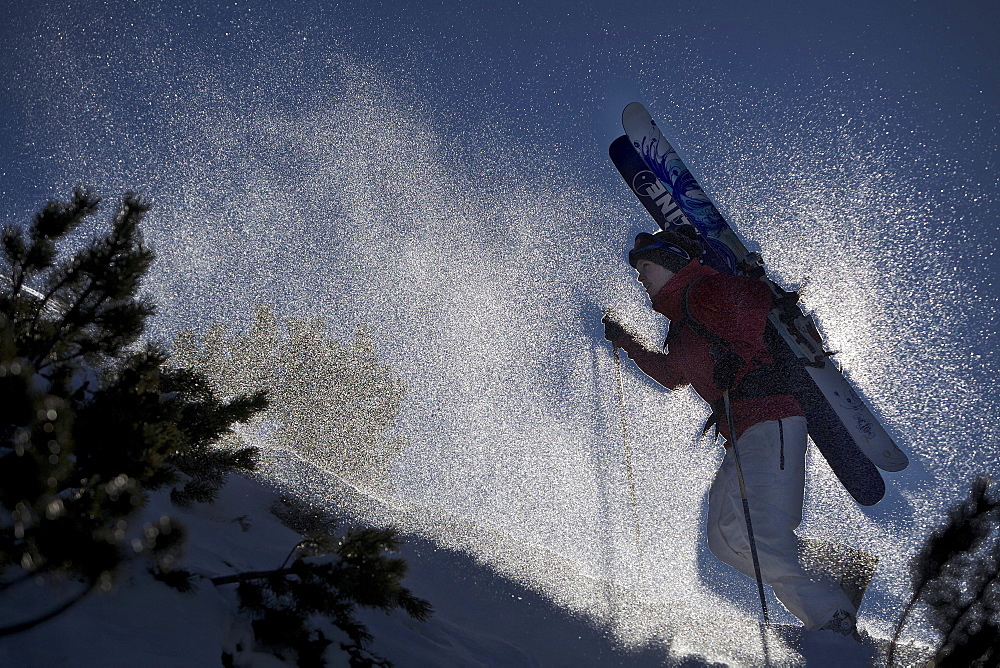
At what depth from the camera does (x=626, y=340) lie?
5871 millimetres

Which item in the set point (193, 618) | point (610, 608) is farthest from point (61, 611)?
point (610, 608)

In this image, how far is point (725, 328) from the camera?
466 centimetres

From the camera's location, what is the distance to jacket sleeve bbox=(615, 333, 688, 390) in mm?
5500

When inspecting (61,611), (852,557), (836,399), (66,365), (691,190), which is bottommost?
(61,611)

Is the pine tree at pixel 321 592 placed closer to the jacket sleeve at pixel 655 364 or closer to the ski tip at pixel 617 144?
the jacket sleeve at pixel 655 364

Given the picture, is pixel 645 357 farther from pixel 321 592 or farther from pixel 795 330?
pixel 321 592

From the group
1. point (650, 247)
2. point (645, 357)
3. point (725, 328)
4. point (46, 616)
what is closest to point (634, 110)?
point (650, 247)

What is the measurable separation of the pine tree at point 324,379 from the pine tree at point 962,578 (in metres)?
17.2

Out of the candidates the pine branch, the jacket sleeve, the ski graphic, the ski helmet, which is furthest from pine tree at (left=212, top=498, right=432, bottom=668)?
the ski graphic

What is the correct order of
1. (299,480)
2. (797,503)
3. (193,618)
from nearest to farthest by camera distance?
1. (193,618)
2. (797,503)
3. (299,480)

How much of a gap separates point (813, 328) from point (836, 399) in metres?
0.82

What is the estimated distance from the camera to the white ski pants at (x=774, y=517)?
13.2 ft

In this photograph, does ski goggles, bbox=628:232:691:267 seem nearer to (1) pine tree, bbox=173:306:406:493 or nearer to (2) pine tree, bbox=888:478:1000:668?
(2) pine tree, bbox=888:478:1000:668

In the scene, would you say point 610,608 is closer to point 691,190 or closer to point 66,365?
point 66,365
